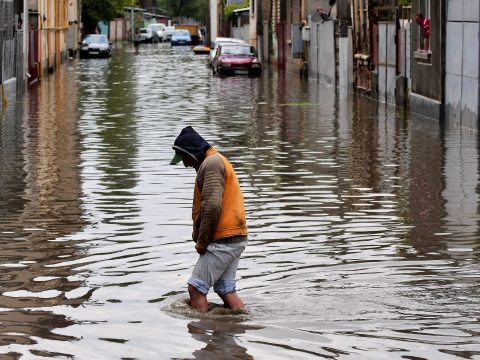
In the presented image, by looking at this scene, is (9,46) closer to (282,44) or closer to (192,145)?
(282,44)

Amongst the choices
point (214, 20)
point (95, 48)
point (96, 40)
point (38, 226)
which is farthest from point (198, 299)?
point (214, 20)

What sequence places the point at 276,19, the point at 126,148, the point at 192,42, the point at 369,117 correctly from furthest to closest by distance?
the point at 192,42 < the point at 276,19 < the point at 369,117 < the point at 126,148

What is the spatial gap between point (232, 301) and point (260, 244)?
3.24 metres

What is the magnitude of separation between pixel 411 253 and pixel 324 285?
5.82ft

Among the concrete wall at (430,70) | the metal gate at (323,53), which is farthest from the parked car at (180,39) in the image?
the concrete wall at (430,70)

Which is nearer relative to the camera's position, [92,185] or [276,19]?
[92,185]

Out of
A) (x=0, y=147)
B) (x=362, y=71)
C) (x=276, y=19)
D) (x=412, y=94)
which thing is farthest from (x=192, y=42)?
(x=0, y=147)

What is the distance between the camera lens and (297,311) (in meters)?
9.68

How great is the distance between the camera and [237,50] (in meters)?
58.5

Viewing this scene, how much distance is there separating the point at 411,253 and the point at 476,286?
1.76m

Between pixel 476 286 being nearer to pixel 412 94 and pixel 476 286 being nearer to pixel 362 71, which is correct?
pixel 412 94

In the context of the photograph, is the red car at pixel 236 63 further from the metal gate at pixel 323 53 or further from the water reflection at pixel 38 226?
the water reflection at pixel 38 226

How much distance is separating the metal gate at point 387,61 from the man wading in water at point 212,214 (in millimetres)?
26058

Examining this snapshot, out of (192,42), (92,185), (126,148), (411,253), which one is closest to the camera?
(411,253)
